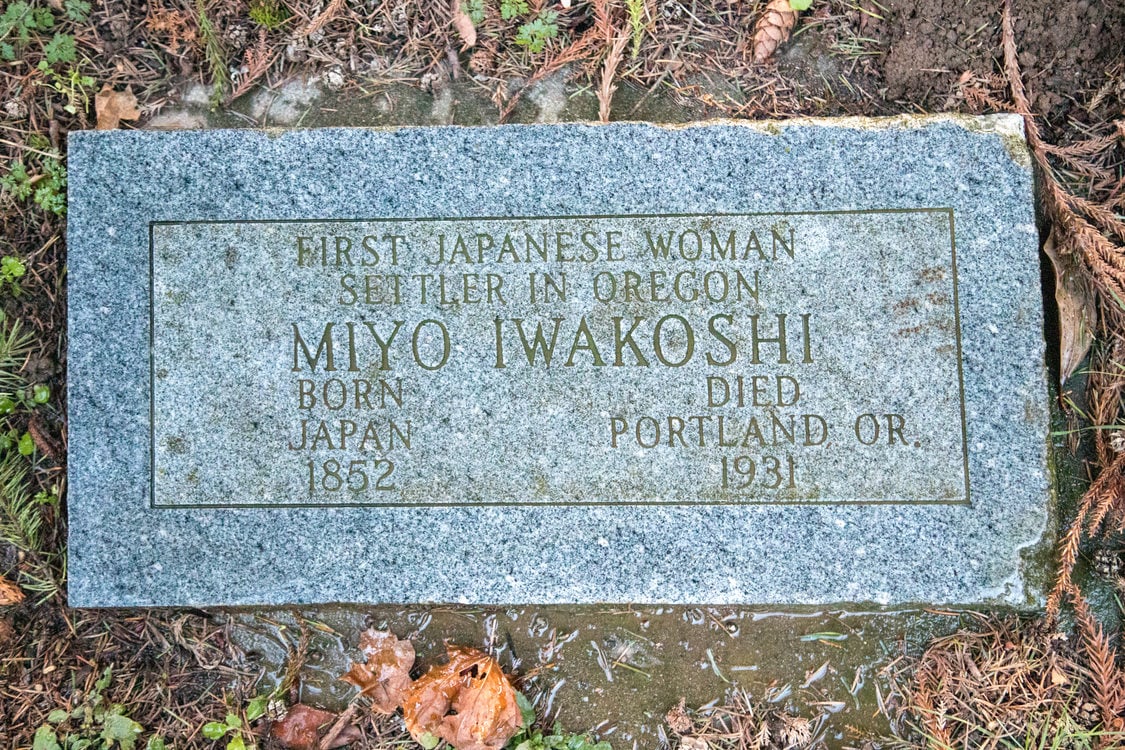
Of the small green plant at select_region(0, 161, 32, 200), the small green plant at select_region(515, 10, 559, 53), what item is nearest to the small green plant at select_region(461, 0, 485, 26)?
the small green plant at select_region(515, 10, 559, 53)

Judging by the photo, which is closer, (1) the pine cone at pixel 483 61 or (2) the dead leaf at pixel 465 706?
(2) the dead leaf at pixel 465 706

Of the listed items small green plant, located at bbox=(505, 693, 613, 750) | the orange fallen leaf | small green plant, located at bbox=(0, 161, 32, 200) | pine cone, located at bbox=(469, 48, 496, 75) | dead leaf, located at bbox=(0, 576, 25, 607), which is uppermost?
pine cone, located at bbox=(469, 48, 496, 75)

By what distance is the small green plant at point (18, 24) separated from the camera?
Answer: 2.55 metres

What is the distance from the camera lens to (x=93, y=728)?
8.00 ft

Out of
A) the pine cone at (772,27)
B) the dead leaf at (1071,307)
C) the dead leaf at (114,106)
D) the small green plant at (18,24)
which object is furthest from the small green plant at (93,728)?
the dead leaf at (1071,307)

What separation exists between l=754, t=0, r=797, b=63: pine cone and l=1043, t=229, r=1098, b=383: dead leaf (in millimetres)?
1077

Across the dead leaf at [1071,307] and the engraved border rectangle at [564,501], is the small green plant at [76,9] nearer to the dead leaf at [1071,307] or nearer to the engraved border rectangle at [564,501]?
the engraved border rectangle at [564,501]

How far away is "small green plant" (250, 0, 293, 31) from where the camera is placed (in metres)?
2.55

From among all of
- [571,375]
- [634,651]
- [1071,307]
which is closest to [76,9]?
[571,375]

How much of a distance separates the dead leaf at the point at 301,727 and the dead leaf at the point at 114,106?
2.03 meters

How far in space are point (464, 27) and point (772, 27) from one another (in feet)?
3.39

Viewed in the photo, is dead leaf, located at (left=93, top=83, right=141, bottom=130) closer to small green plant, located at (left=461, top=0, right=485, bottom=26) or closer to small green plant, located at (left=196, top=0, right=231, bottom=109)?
small green plant, located at (left=196, top=0, right=231, bottom=109)

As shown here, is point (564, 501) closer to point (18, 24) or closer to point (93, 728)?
point (93, 728)

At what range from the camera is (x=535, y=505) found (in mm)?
2334
